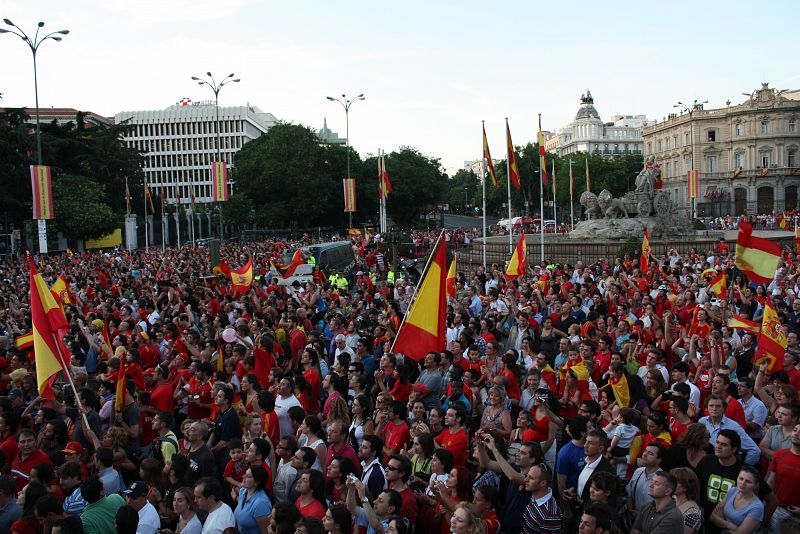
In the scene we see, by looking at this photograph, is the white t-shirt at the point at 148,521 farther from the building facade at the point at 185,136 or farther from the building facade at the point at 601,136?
the building facade at the point at 601,136

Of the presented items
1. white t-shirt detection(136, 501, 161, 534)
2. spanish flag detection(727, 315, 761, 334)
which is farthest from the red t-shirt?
spanish flag detection(727, 315, 761, 334)

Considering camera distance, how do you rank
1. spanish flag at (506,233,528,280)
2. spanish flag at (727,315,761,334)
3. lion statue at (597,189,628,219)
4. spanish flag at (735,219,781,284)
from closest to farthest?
spanish flag at (727,315,761,334) → spanish flag at (735,219,781,284) → spanish flag at (506,233,528,280) → lion statue at (597,189,628,219)

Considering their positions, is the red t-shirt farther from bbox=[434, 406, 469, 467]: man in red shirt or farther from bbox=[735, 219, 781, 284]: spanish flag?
bbox=[735, 219, 781, 284]: spanish flag

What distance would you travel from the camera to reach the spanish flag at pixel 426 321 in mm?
7785

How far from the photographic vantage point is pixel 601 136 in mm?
132125

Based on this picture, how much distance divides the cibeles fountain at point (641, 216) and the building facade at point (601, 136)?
325 ft

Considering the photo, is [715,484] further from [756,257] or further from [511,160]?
[511,160]

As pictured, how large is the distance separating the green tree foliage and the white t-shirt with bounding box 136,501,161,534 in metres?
42.1

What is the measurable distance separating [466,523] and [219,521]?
1.74m

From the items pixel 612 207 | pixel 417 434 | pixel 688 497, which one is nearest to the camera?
pixel 688 497

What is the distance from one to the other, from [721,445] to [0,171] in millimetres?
46326

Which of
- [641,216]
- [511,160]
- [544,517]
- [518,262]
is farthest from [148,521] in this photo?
[641,216]

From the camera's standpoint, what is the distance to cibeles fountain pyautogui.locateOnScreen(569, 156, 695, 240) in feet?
94.6

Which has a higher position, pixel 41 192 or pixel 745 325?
pixel 41 192
